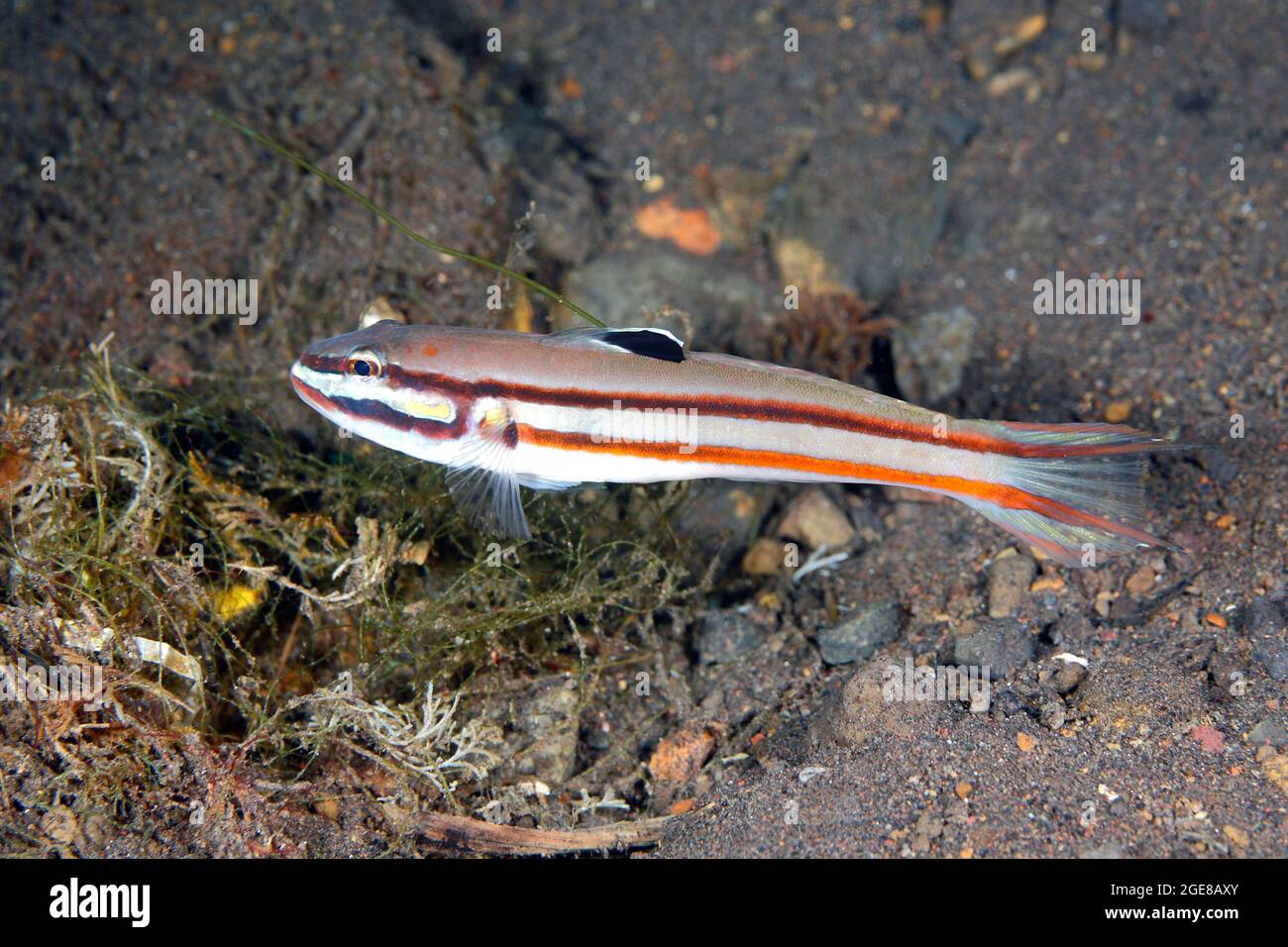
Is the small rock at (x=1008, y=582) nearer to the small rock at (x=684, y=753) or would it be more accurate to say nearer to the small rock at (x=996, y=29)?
the small rock at (x=684, y=753)

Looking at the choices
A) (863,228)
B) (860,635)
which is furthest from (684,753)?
(863,228)

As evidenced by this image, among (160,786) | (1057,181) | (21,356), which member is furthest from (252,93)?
(1057,181)

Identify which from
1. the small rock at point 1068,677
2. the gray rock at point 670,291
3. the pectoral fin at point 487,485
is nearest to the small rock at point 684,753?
the pectoral fin at point 487,485

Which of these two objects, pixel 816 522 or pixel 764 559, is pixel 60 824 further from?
pixel 816 522

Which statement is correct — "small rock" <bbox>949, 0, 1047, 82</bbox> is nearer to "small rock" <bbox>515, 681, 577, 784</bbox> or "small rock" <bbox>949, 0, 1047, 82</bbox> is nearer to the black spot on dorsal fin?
the black spot on dorsal fin

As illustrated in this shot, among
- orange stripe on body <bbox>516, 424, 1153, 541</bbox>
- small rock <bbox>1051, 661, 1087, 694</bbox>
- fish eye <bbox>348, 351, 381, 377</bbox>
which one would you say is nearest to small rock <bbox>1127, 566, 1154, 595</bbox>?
small rock <bbox>1051, 661, 1087, 694</bbox>

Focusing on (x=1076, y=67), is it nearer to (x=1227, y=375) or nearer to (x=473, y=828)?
(x=1227, y=375)

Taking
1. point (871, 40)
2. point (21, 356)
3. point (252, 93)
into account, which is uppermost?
point (871, 40)
